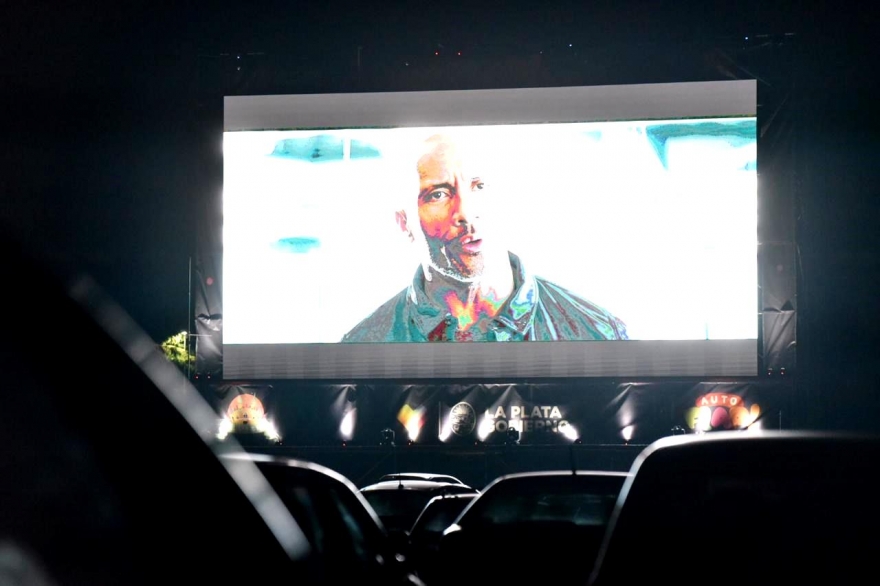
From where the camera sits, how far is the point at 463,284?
2181 cm

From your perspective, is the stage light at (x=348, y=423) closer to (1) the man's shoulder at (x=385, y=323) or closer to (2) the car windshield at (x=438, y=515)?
(1) the man's shoulder at (x=385, y=323)

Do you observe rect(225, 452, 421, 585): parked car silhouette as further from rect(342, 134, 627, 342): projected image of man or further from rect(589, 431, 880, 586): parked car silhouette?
rect(342, 134, 627, 342): projected image of man

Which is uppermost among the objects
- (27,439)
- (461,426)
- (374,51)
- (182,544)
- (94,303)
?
(374,51)

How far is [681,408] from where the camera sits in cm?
2222

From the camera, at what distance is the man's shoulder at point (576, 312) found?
70.8 ft

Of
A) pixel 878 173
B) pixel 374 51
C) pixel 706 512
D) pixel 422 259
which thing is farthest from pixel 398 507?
pixel 878 173

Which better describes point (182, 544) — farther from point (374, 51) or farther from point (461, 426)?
point (374, 51)

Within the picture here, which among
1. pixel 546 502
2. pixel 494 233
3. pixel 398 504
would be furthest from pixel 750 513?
pixel 494 233

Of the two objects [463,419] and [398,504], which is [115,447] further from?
[463,419]

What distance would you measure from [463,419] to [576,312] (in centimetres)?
289

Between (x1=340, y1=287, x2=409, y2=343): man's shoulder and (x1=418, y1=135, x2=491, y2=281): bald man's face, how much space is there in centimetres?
93

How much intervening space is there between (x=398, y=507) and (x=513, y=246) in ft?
35.8

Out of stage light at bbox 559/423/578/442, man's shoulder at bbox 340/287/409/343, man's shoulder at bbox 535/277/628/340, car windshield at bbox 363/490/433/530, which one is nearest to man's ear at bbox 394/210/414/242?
man's shoulder at bbox 340/287/409/343

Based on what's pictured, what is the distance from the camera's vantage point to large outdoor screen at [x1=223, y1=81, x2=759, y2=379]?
21.7 metres
